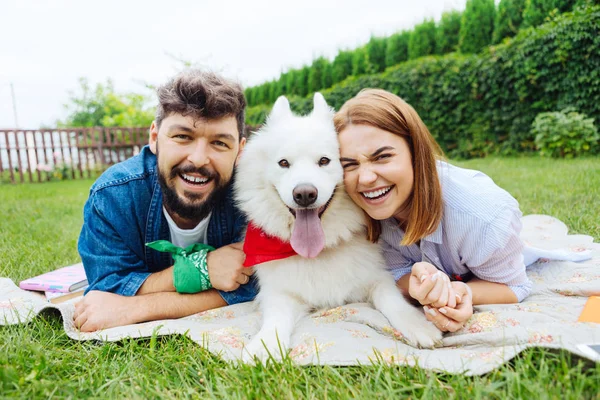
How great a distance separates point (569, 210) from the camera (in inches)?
162

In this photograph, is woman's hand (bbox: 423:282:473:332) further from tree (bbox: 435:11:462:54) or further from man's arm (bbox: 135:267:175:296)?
tree (bbox: 435:11:462:54)

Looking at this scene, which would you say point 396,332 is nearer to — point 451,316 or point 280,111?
point 451,316

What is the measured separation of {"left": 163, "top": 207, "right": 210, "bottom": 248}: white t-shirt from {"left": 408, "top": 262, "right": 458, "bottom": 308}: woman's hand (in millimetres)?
1453

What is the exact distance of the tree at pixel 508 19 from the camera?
400 inches

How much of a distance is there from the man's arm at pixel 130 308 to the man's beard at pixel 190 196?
503 mm

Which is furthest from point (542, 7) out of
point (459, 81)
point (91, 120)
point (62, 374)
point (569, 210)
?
point (91, 120)

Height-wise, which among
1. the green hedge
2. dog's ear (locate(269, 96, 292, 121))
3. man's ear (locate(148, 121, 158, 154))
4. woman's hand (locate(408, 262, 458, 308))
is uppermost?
the green hedge

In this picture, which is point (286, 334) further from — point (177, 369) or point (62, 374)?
point (62, 374)

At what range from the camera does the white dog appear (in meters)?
2.16

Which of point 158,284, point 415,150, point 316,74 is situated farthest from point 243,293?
point 316,74

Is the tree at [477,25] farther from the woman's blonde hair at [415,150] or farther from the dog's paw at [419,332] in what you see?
the dog's paw at [419,332]

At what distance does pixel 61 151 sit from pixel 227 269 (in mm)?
14915

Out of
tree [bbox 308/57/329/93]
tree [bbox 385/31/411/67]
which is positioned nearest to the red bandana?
tree [bbox 385/31/411/67]

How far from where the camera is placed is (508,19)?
33.4 ft
